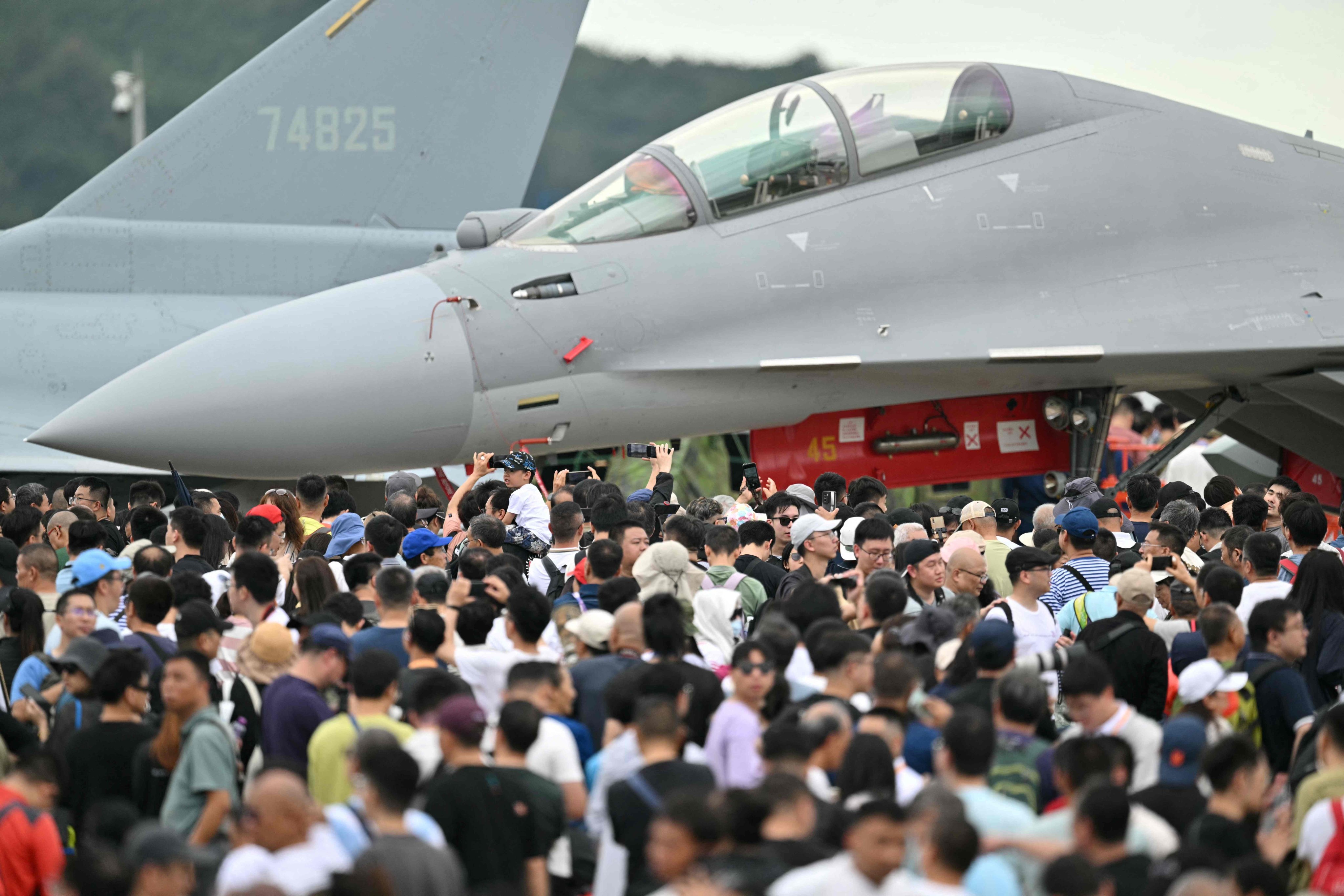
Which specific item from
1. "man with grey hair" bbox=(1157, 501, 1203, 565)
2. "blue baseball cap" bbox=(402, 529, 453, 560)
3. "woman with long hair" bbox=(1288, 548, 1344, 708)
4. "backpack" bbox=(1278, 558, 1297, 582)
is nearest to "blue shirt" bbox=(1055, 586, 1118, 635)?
"woman with long hair" bbox=(1288, 548, 1344, 708)

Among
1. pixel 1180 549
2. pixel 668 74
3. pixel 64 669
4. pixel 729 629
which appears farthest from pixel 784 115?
pixel 668 74

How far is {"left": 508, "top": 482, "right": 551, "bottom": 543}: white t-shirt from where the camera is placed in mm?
8609

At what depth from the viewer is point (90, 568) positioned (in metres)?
5.69

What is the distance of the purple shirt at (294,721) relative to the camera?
14.9 feet

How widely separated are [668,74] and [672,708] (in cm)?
4011

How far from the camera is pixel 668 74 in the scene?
42375 mm

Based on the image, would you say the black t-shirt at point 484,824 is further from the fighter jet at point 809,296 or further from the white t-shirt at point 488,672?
the fighter jet at point 809,296

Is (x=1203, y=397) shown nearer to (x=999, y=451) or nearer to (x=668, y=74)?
(x=999, y=451)

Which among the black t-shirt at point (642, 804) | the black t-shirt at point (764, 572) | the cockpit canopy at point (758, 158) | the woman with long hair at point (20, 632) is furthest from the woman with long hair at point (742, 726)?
the cockpit canopy at point (758, 158)

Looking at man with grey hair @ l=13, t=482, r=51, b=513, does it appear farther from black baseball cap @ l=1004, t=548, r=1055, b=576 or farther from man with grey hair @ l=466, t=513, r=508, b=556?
black baseball cap @ l=1004, t=548, r=1055, b=576

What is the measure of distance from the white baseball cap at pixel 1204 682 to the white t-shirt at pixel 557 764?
6.56 feet

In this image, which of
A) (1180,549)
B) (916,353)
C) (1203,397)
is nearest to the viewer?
(1180,549)

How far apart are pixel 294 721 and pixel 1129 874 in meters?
2.53

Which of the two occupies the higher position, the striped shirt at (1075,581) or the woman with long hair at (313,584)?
the woman with long hair at (313,584)
